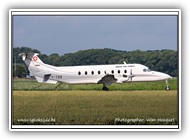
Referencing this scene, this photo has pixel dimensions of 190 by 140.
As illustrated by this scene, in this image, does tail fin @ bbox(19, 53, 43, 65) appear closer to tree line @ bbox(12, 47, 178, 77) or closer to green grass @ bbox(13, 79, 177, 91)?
tree line @ bbox(12, 47, 178, 77)

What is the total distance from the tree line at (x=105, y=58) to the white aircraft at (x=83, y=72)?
7 centimetres

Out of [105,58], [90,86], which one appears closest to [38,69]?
[90,86]

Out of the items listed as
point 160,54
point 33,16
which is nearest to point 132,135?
point 160,54

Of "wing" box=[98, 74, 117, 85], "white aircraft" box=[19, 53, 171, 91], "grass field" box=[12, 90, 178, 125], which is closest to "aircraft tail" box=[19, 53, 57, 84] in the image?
"white aircraft" box=[19, 53, 171, 91]

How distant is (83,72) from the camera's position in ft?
34.0

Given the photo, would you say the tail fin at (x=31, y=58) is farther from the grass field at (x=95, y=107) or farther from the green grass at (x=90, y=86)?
the grass field at (x=95, y=107)

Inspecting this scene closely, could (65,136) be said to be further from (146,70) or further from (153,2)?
(153,2)

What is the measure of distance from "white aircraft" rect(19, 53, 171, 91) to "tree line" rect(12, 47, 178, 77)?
0.07m

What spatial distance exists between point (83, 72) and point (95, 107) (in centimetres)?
58

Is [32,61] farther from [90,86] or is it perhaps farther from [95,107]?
[95,107]

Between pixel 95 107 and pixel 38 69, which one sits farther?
pixel 38 69

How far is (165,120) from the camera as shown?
9.92m

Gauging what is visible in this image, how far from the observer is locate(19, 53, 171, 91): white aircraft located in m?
10.3
